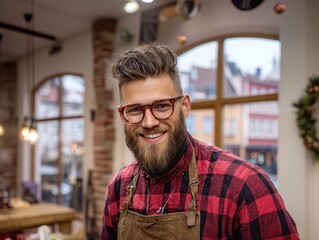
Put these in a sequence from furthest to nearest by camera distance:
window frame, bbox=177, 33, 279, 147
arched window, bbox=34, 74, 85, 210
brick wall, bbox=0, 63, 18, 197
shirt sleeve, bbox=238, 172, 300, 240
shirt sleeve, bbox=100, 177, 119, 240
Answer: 1. brick wall, bbox=0, 63, 18, 197
2. arched window, bbox=34, 74, 85, 210
3. window frame, bbox=177, 33, 279, 147
4. shirt sleeve, bbox=100, 177, 119, 240
5. shirt sleeve, bbox=238, 172, 300, 240

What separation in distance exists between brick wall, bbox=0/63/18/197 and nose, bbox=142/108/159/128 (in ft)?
19.5

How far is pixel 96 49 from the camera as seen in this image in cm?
446

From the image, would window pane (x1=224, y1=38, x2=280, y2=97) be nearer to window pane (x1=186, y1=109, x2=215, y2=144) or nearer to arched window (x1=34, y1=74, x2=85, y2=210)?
window pane (x1=186, y1=109, x2=215, y2=144)

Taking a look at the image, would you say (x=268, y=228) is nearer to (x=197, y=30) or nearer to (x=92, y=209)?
(x=197, y=30)

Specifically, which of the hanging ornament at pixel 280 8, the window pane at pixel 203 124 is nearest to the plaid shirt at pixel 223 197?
the hanging ornament at pixel 280 8

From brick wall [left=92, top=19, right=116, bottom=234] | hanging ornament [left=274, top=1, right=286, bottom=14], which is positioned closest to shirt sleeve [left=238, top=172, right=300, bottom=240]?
hanging ornament [left=274, top=1, right=286, bottom=14]

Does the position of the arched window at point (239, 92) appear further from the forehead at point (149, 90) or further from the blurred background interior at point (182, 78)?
the forehead at point (149, 90)

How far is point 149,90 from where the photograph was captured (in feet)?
3.91

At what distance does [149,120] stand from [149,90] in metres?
0.11

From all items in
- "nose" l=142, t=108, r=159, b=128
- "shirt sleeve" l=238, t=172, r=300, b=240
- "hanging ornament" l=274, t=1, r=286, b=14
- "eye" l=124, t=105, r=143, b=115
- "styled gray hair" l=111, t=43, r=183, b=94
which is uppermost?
"hanging ornament" l=274, t=1, r=286, b=14

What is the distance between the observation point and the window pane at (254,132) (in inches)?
128

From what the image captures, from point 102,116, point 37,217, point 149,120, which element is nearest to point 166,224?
point 149,120

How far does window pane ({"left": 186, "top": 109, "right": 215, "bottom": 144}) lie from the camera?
380cm

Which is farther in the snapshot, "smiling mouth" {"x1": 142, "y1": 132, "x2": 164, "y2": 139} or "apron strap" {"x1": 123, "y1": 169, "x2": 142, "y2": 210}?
"apron strap" {"x1": 123, "y1": 169, "x2": 142, "y2": 210}
